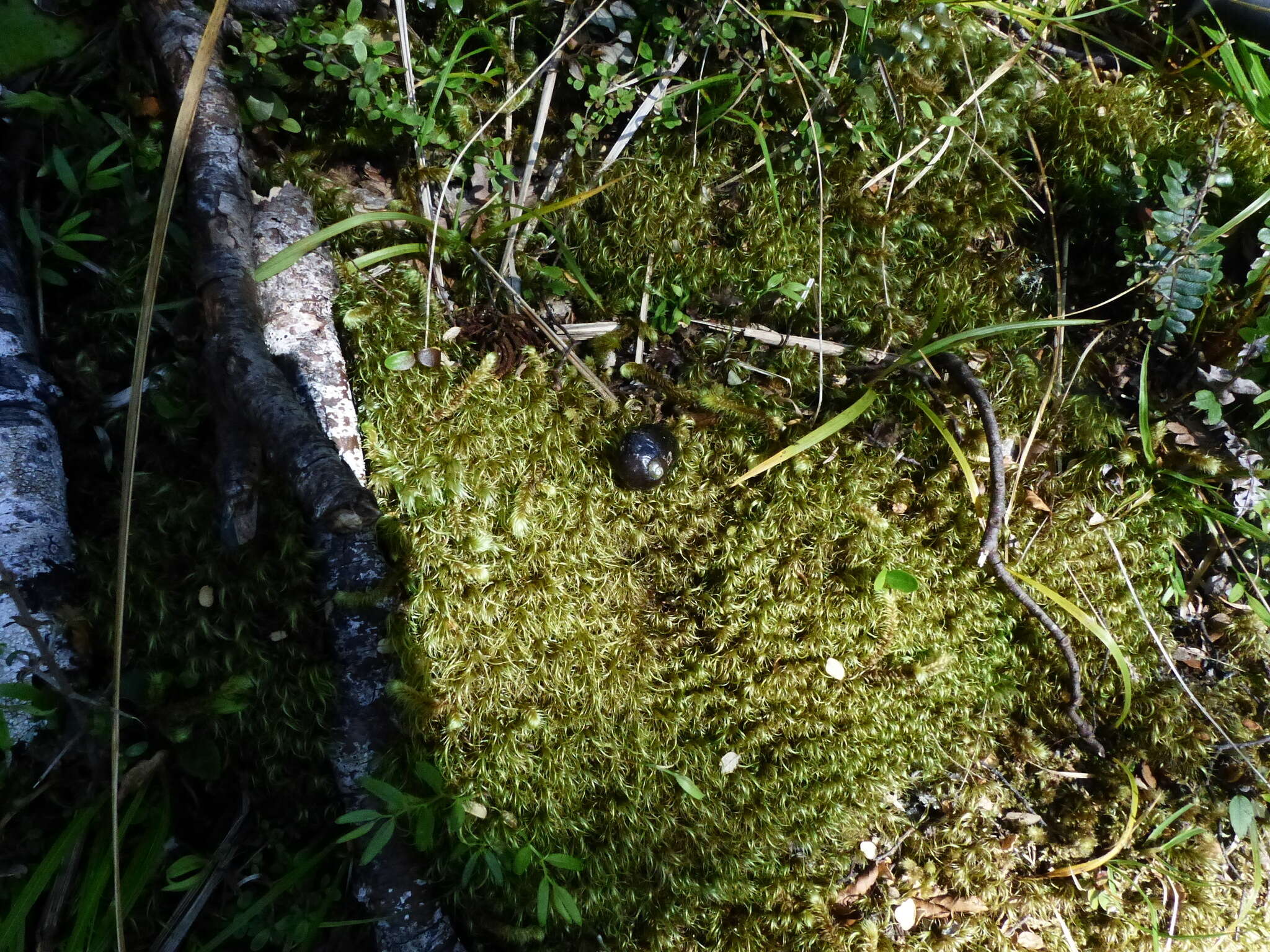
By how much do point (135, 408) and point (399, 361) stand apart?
0.81m

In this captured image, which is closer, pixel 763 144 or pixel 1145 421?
pixel 763 144

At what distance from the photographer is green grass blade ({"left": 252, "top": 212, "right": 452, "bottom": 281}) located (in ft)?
7.30

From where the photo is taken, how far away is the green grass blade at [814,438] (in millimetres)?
2654

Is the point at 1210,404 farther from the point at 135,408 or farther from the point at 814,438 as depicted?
the point at 135,408

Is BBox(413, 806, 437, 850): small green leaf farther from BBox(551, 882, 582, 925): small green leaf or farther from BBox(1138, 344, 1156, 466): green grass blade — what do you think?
BBox(1138, 344, 1156, 466): green grass blade

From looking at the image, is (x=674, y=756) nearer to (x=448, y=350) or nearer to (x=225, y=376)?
(x=448, y=350)

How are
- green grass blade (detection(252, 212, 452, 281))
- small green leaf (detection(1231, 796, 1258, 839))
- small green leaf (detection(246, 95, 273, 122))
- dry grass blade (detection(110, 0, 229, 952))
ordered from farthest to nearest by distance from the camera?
small green leaf (detection(1231, 796, 1258, 839)) < small green leaf (detection(246, 95, 273, 122)) < green grass blade (detection(252, 212, 452, 281)) < dry grass blade (detection(110, 0, 229, 952))

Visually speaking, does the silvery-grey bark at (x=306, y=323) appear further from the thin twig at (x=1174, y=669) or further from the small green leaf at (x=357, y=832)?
the thin twig at (x=1174, y=669)

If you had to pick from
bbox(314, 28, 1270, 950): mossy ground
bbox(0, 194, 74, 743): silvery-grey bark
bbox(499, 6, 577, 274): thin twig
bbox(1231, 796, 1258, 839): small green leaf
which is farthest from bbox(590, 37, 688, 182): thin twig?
bbox(1231, 796, 1258, 839): small green leaf

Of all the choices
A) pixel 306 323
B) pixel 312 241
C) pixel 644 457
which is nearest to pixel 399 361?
pixel 306 323

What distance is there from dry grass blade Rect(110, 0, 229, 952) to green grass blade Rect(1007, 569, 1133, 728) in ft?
9.80

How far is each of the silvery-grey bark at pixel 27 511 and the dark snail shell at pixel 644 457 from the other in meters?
1.82

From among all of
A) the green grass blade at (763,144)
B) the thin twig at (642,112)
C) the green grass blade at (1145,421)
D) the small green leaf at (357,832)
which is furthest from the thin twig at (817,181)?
the small green leaf at (357,832)

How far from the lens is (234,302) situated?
229 cm
